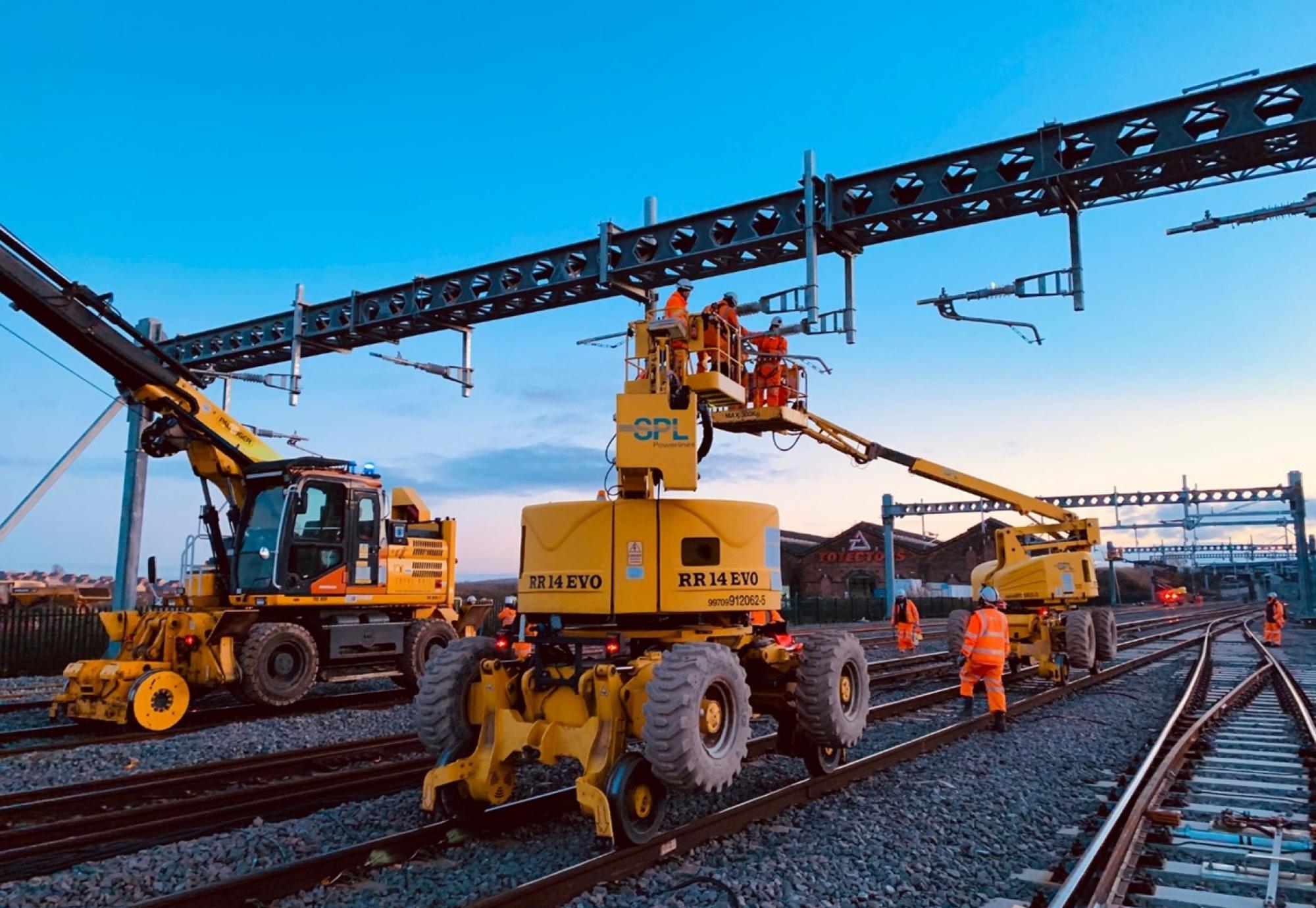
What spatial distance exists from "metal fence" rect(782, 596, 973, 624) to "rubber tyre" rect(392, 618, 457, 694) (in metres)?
28.1

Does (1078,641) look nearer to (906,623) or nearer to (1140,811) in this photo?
(906,623)

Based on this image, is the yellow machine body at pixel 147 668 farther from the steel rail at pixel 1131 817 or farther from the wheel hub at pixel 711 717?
the steel rail at pixel 1131 817

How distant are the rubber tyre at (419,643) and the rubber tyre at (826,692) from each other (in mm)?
7599

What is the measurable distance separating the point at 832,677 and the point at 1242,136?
30.0 feet

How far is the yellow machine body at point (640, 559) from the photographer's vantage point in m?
6.53

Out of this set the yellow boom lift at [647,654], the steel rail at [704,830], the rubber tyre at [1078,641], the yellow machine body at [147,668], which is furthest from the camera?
the rubber tyre at [1078,641]

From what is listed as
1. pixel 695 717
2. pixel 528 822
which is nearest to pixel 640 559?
pixel 695 717

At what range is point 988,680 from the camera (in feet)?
35.6

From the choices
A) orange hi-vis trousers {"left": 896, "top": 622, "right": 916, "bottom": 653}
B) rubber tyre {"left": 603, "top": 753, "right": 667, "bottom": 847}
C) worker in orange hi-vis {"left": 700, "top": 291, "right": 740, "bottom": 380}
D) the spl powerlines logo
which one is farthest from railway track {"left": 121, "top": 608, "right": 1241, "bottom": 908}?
orange hi-vis trousers {"left": 896, "top": 622, "right": 916, "bottom": 653}

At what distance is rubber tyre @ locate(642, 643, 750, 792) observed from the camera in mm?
5559

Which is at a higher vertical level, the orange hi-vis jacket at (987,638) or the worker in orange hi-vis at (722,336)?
the worker in orange hi-vis at (722,336)

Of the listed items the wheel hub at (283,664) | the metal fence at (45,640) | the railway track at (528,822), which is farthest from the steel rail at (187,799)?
the metal fence at (45,640)

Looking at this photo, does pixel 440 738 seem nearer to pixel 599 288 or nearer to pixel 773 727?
pixel 773 727

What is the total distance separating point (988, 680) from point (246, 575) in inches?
387
